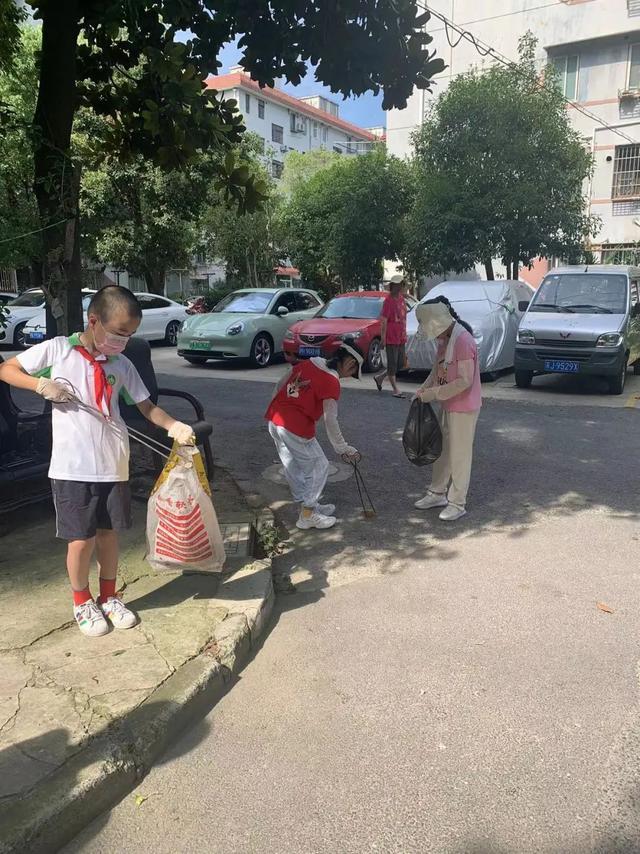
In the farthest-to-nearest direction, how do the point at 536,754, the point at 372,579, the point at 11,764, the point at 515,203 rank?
the point at 515,203 → the point at 372,579 → the point at 536,754 → the point at 11,764

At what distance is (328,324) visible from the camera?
12891 mm

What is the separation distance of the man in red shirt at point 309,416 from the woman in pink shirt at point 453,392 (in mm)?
626

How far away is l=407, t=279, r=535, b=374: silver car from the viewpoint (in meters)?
11.8

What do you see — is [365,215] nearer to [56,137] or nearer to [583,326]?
[583,326]

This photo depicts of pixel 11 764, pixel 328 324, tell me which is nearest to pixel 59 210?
pixel 11 764

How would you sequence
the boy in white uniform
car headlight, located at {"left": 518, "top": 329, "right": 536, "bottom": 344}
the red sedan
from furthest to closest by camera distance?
the red sedan < car headlight, located at {"left": 518, "top": 329, "right": 536, "bottom": 344} < the boy in white uniform

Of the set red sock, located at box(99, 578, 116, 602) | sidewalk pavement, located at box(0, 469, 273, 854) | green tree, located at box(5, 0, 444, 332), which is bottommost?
sidewalk pavement, located at box(0, 469, 273, 854)

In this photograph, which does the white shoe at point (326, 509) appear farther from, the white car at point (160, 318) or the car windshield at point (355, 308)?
the white car at point (160, 318)

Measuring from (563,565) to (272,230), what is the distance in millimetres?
28059

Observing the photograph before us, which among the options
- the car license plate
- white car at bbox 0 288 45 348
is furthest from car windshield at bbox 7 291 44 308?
the car license plate

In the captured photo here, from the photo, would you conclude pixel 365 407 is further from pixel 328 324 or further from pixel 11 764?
pixel 11 764

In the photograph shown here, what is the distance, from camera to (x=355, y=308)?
44.6 feet

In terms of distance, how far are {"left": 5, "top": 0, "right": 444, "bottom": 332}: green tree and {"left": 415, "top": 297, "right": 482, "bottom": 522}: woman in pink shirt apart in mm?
1644

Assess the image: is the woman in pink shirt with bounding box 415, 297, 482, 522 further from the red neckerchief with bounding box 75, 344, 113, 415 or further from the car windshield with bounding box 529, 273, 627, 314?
the car windshield with bounding box 529, 273, 627, 314
